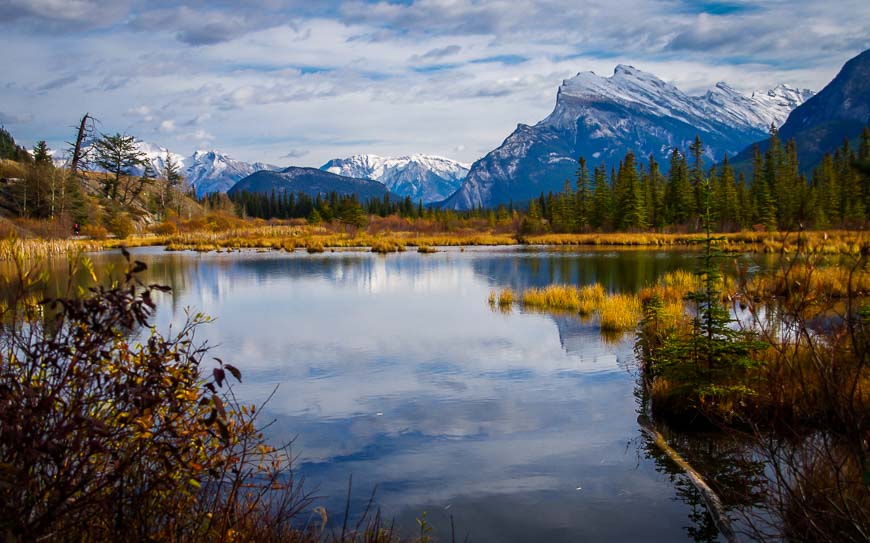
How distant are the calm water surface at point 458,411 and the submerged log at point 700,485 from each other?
0.27 meters

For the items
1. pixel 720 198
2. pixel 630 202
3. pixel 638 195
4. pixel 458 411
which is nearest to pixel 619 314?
pixel 458 411

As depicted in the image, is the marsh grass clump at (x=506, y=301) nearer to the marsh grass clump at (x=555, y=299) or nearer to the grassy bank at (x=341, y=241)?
the marsh grass clump at (x=555, y=299)

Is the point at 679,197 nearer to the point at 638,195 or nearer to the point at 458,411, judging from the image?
the point at 638,195

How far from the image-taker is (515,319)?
23.9 metres

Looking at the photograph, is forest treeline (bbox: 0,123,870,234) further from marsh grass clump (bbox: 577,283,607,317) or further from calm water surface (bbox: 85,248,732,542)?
calm water surface (bbox: 85,248,732,542)

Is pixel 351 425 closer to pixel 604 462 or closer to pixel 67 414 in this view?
pixel 604 462

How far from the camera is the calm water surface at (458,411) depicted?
8648 mm

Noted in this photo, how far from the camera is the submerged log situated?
7.66 metres

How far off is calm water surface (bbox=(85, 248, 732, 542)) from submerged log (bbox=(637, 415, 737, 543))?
0.89ft

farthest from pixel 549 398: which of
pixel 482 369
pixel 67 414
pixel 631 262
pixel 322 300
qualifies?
pixel 631 262

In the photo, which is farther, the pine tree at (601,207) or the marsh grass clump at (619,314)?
the pine tree at (601,207)

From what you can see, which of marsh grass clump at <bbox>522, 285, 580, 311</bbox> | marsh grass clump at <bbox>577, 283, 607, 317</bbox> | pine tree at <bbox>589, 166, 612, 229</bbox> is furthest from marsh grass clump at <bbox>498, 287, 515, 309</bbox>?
pine tree at <bbox>589, 166, 612, 229</bbox>

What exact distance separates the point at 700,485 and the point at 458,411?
509cm

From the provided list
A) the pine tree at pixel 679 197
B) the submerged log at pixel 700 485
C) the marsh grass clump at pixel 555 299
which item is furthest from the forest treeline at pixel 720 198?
the submerged log at pixel 700 485
